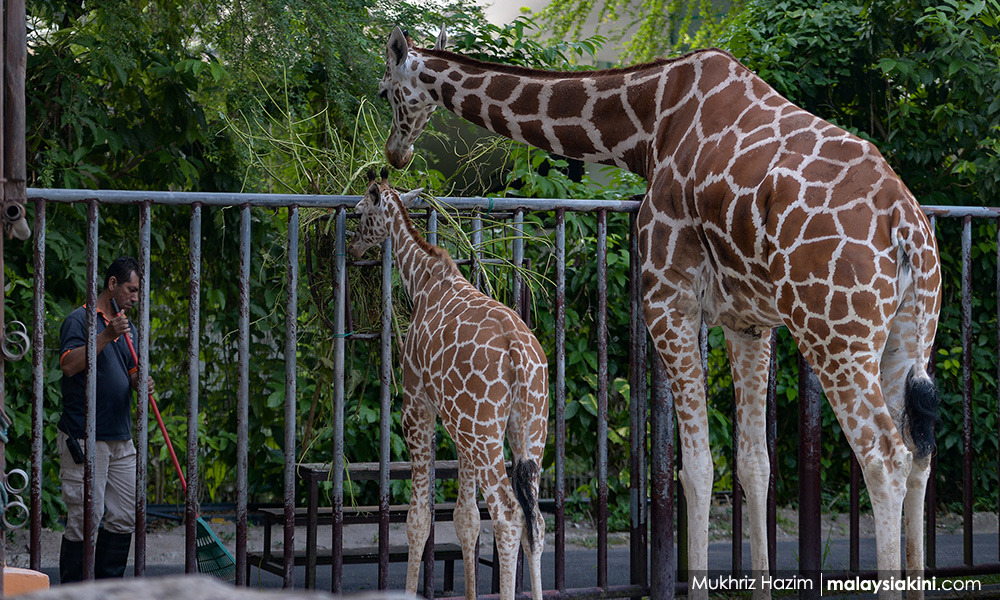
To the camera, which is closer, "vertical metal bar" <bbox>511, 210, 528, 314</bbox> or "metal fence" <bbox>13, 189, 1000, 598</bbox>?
"metal fence" <bbox>13, 189, 1000, 598</bbox>

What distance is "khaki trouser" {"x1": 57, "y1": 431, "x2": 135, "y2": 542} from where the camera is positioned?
4980 mm

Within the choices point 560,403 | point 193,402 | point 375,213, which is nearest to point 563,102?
point 375,213

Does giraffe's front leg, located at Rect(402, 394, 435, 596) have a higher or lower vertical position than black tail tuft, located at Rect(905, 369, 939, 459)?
lower

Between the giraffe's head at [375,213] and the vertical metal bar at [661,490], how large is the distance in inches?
58.2

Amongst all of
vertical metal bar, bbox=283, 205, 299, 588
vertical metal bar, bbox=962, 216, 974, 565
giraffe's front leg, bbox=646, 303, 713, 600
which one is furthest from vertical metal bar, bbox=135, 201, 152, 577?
vertical metal bar, bbox=962, 216, 974, 565

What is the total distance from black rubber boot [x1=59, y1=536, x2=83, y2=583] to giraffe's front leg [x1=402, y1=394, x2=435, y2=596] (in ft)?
6.66

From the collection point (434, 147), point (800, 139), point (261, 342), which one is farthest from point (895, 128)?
point (261, 342)

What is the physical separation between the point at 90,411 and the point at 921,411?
3.45 meters

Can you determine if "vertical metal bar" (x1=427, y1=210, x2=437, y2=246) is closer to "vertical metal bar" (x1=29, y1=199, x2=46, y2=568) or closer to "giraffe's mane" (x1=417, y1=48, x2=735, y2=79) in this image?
"giraffe's mane" (x1=417, y1=48, x2=735, y2=79)

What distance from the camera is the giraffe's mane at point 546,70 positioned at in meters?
4.13

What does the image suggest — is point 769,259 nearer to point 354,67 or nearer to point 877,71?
point 354,67

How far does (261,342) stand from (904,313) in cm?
546

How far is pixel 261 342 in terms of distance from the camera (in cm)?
758

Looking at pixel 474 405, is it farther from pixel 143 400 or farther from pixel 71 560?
pixel 71 560
